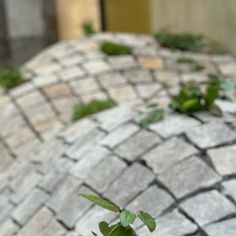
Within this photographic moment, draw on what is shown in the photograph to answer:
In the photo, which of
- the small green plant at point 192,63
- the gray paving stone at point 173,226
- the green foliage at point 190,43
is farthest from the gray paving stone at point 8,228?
the green foliage at point 190,43

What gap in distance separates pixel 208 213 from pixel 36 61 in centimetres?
604

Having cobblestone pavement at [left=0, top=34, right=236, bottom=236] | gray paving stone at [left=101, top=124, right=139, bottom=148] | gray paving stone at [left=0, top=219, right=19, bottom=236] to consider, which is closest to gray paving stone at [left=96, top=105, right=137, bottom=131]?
cobblestone pavement at [left=0, top=34, right=236, bottom=236]

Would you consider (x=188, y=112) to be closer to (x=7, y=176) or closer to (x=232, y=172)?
(x=232, y=172)

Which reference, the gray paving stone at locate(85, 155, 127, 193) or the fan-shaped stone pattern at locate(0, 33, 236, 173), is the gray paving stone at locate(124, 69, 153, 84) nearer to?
the fan-shaped stone pattern at locate(0, 33, 236, 173)

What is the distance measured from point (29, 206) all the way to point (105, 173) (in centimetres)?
66

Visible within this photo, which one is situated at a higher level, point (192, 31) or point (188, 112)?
point (188, 112)

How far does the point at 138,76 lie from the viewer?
720 cm

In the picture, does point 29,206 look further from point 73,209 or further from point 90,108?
point 90,108

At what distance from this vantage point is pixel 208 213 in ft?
8.95

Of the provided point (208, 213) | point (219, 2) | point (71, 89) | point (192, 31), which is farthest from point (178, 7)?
point (208, 213)

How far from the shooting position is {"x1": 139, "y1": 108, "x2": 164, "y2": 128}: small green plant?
3.81 m

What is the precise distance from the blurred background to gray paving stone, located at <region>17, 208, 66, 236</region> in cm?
524

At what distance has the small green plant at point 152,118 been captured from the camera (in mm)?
3807

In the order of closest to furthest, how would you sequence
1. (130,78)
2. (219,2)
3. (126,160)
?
(126,160) < (130,78) < (219,2)
